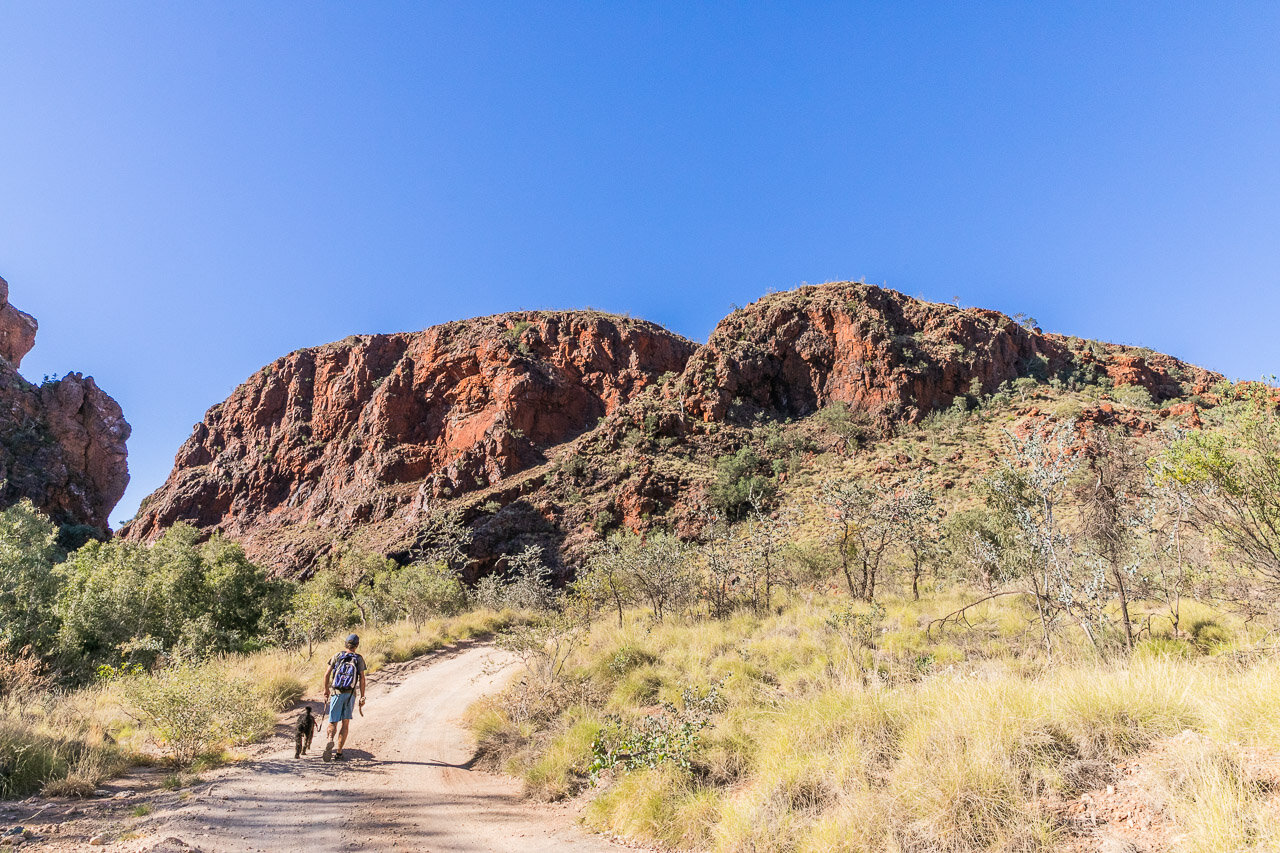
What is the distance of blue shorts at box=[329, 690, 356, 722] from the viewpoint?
6703mm

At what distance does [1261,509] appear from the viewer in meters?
5.70

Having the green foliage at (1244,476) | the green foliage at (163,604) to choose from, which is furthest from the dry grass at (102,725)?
the green foliage at (1244,476)

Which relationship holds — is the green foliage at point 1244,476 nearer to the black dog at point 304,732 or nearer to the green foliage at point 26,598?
the black dog at point 304,732

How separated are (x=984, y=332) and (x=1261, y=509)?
44.2 metres

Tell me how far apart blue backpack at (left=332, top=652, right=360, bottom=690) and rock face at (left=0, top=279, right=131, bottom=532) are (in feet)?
178

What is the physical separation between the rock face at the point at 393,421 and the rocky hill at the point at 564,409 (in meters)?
0.18

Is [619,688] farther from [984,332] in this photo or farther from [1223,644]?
[984,332]

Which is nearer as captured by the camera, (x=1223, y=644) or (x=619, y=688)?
(x=1223, y=644)

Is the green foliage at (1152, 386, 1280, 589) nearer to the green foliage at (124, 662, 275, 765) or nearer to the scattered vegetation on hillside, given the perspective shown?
the scattered vegetation on hillside

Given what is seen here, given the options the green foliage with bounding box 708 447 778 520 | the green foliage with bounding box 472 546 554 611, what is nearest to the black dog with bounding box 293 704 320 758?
the green foliage with bounding box 472 546 554 611

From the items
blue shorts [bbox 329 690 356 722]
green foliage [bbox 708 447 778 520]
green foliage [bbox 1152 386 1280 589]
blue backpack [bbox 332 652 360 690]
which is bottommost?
blue shorts [bbox 329 690 356 722]

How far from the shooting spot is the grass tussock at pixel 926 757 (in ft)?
9.62

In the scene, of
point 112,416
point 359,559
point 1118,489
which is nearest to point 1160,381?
point 1118,489

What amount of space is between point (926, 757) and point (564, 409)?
1781 inches
